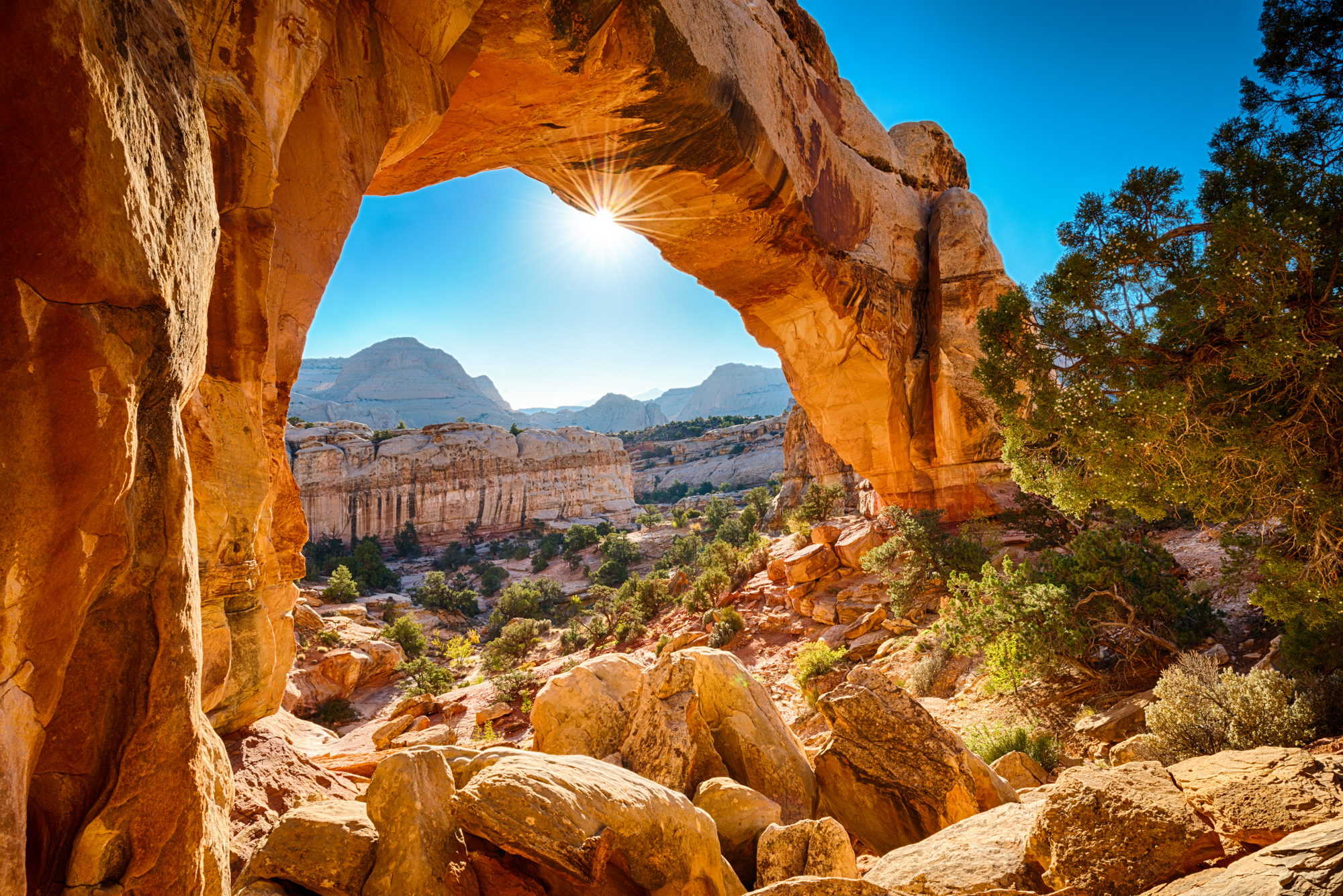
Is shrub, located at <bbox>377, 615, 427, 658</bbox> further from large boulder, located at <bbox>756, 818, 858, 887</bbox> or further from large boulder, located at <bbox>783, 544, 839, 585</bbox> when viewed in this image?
large boulder, located at <bbox>756, 818, 858, 887</bbox>

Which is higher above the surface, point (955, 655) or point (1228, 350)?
point (1228, 350)

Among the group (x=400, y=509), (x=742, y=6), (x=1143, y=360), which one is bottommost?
(x=400, y=509)

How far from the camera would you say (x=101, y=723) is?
6.55 feet

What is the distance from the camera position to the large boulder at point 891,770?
450 centimetres

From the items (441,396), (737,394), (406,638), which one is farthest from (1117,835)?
(737,394)

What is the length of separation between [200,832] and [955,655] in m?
10.0

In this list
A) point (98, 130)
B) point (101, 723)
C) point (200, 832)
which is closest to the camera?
point (98, 130)

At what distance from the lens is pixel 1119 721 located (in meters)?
5.76

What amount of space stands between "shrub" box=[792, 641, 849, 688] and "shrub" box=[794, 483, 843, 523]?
9321 mm

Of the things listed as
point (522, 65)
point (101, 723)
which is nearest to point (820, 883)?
point (101, 723)

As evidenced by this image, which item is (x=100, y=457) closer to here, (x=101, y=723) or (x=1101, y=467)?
(x=101, y=723)

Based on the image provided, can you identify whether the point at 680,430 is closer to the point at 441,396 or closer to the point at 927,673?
the point at 927,673

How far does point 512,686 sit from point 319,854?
→ 407 inches

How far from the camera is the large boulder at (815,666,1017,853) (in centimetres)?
450
